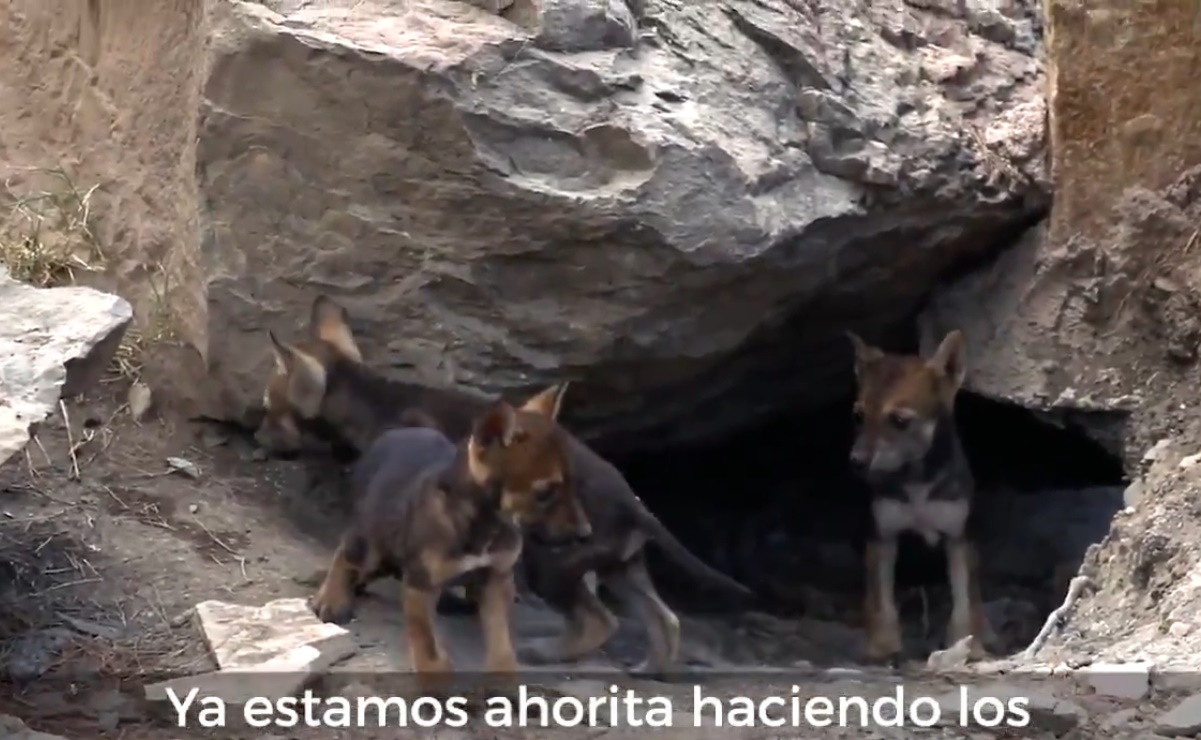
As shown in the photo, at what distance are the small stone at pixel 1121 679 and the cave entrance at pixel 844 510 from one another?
2165 mm

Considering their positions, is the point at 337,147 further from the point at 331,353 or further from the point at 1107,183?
the point at 1107,183

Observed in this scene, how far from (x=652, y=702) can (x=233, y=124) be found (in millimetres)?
2058

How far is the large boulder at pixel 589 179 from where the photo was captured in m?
4.66

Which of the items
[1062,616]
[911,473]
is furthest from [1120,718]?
[911,473]

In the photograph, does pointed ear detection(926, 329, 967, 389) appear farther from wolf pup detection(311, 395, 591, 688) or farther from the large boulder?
wolf pup detection(311, 395, 591, 688)

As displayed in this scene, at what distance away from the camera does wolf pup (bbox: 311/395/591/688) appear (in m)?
4.05

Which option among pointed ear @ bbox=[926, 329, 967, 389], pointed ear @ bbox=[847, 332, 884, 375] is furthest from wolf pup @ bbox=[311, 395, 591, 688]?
pointed ear @ bbox=[926, 329, 967, 389]

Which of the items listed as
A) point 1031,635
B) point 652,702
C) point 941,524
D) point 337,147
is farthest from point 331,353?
point 1031,635

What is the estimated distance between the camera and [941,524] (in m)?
5.73

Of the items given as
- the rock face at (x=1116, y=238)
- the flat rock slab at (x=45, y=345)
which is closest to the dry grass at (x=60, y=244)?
the flat rock slab at (x=45, y=345)

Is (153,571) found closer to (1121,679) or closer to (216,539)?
(216,539)

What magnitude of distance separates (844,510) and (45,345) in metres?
3.95

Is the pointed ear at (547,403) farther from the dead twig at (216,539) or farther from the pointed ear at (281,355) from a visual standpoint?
the dead twig at (216,539)

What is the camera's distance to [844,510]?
23.1 ft
